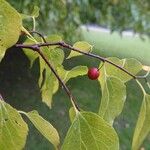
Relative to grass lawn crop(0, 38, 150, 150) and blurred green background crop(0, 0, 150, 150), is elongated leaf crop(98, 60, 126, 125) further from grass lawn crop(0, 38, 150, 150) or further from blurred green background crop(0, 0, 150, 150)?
blurred green background crop(0, 0, 150, 150)

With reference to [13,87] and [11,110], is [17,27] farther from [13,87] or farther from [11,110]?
[13,87]

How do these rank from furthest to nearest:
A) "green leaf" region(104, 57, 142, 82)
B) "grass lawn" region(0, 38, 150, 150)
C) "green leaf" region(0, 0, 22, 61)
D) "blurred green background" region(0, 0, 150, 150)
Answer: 1. "blurred green background" region(0, 0, 150, 150)
2. "grass lawn" region(0, 38, 150, 150)
3. "green leaf" region(104, 57, 142, 82)
4. "green leaf" region(0, 0, 22, 61)

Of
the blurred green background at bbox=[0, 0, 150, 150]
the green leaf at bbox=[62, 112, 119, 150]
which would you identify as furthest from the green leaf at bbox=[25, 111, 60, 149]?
the blurred green background at bbox=[0, 0, 150, 150]

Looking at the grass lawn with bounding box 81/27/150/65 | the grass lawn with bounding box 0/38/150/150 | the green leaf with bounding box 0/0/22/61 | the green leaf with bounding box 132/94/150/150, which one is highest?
the green leaf with bounding box 0/0/22/61

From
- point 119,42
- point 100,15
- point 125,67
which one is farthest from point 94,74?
point 119,42

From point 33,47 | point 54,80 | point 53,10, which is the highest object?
point 33,47

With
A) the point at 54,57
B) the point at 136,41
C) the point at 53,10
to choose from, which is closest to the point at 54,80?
the point at 54,57

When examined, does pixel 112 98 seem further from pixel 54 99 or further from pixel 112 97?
pixel 54 99
